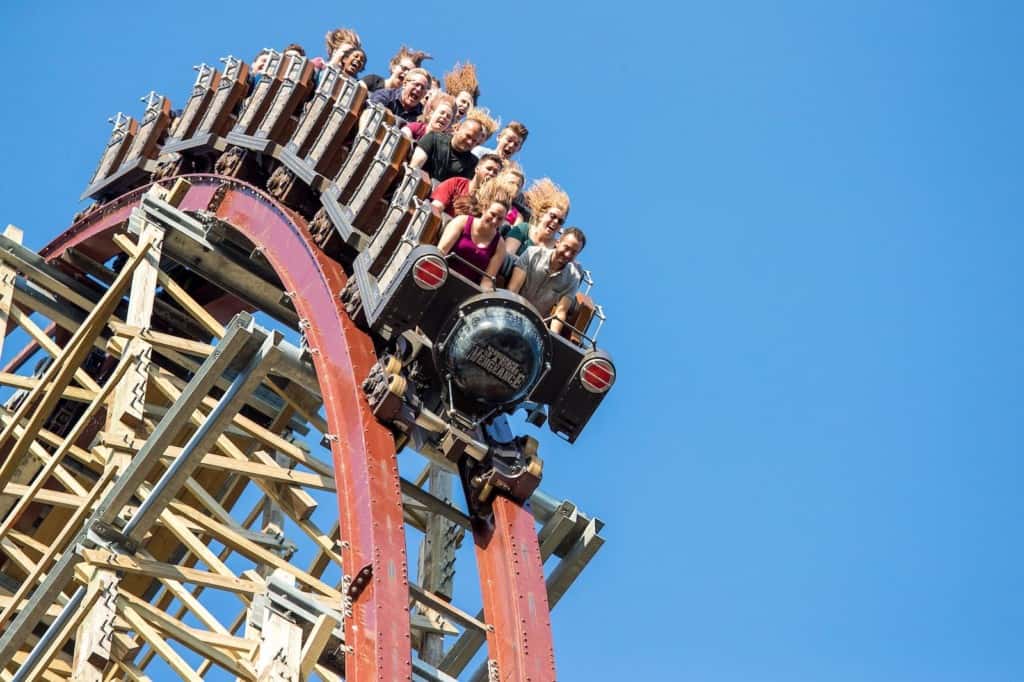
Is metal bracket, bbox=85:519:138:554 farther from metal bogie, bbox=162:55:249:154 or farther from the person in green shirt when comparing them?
metal bogie, bbox=162:55:249:154

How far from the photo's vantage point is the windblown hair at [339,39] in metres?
21.6

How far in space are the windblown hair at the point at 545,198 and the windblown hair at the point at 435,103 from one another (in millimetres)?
2021

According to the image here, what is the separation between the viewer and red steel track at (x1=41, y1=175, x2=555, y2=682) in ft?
50.9

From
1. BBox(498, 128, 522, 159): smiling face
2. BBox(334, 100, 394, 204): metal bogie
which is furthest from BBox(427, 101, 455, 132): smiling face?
BBox(498, 128, 522, 159): smiling face

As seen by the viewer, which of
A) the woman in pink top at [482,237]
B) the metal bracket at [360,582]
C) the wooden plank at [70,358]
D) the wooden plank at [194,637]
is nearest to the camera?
the metal bracket at [360,582]

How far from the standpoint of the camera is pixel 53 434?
21.4 meters

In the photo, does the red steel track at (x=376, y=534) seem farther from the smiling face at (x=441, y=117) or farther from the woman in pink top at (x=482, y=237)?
the smiling face at (x=441, y=117)

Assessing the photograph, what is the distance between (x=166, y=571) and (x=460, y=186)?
3741 mm

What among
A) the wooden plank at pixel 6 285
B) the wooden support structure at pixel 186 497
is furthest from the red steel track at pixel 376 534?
the wooden plank at pixel 6 285

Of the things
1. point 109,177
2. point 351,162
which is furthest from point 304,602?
point 109,177

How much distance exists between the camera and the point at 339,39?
21719 millimetres

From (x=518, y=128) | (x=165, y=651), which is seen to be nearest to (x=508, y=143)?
(x=518, y=128)

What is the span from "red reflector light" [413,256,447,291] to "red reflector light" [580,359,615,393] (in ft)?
4.41

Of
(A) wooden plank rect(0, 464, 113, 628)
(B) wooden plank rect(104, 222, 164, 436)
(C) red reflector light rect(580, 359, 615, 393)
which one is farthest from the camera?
(B) wooden plank rect(104, 222, 164, 436)
